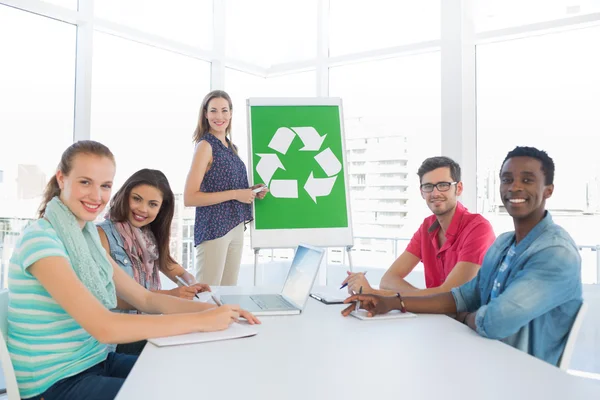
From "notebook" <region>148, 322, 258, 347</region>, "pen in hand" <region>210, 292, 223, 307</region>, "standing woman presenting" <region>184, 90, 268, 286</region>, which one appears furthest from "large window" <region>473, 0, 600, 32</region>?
"notebook" <region>148, 322, 258, 347</region>

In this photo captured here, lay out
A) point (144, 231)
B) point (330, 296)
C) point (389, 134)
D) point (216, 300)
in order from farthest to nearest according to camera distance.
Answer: point (389, 134), point (144, 231), point (330, 296), point (216, 300)

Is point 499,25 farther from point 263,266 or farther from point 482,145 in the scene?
point 263,266

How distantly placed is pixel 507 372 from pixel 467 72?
291 centimetres

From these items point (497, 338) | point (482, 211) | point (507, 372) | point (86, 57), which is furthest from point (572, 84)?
point (86, 57)

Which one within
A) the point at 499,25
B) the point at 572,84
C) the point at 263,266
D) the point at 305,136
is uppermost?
the point at 499,25

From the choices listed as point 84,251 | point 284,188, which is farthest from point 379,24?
point 84,251

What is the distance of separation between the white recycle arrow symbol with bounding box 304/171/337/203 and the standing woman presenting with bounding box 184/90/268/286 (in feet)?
0.79

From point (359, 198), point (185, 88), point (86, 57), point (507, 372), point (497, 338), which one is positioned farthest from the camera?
point (359, 198)

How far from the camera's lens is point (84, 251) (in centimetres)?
137

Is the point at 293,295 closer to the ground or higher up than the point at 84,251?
closer to the ground

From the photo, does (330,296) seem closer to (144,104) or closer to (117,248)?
(117,248)

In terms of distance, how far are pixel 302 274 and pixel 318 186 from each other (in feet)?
3.56

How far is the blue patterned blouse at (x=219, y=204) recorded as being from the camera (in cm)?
273

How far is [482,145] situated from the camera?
11.6 ft
